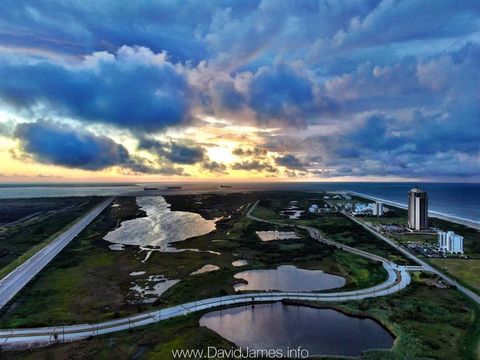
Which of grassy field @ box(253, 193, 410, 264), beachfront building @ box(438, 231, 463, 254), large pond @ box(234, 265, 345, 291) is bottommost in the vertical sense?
large pond @ box(234, 265, 345, 291)

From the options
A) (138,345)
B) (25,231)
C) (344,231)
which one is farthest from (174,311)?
(25,231)

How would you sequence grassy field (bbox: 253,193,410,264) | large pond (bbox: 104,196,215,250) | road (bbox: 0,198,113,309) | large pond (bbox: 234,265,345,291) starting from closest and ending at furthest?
road (bbox: 0,198,113,309)
large pond (bbox: 234,265,345,291)
grassy field (bbox: 253,193,410,264)
large pond (bbox: 104,196,215,250)

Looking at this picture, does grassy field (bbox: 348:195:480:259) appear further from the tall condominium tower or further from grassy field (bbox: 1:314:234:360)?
grassy field (bbox: 1:314:234:360)

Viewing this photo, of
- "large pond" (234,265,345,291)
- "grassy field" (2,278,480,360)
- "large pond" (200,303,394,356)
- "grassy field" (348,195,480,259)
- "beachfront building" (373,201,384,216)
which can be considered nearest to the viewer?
"grassy field" (2,278,480,360)

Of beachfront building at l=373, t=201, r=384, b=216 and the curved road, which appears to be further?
beachfront building at l=373, t=201, r=384, b=216

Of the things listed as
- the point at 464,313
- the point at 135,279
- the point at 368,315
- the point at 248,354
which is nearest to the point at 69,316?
the point at 135,279

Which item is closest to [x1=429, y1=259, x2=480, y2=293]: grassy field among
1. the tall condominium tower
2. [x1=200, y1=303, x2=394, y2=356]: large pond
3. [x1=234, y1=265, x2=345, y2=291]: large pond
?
[x1=234, y1=265, x2=345, y2=291]: large pond
